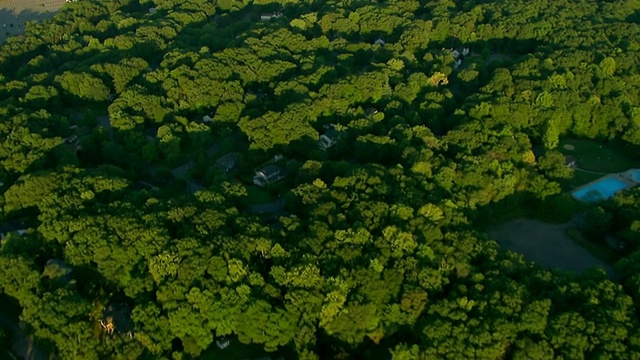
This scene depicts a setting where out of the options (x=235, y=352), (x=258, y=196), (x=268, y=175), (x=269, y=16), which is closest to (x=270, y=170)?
(x=268, y=175)

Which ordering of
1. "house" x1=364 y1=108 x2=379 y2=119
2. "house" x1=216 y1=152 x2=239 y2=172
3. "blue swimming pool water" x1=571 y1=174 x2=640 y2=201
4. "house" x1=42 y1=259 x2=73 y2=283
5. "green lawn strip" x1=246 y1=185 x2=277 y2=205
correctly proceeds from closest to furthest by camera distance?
1. "house" x1=42 y1=259 x2=73 y2=283
2. "green lawn strip" x1=246 y1=185 x2=277 y2=205
3. "blue swimming pool water" x1=571 y1=174 x2=640 y2=201
4. "house" x1=216 y1=152 x2=239 y2=172
5. "house" x1=364 y1=108 x2=379 y2=119

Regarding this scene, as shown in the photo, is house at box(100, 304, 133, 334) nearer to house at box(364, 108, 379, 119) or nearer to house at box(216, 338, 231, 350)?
house at box(216, 338, 231, 350)

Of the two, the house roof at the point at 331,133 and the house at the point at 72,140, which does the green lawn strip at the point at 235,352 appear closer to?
the house roof at the point at 331,133

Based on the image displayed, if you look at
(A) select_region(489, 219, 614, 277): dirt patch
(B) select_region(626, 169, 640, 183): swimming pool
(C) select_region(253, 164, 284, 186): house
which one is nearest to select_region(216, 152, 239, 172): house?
(C) select_region(253, 164, 284, 186): house

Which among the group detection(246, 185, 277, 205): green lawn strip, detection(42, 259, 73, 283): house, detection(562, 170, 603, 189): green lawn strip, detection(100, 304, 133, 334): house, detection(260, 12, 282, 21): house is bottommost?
detection(562, 170, 603, 189): green lawn strip

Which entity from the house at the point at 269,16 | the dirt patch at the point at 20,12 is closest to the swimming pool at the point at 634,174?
the house at the point at 269,16

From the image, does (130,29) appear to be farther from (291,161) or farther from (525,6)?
(525,6)

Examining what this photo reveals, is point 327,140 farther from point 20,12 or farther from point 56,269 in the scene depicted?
point 20,12
